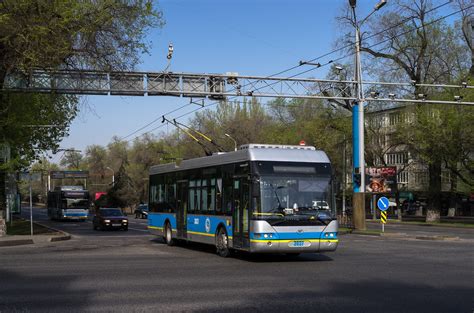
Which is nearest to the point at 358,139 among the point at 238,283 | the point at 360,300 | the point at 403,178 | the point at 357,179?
the point at 357,179

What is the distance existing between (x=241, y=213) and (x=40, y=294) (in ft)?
22.9

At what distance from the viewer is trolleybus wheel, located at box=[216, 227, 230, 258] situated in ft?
57.6

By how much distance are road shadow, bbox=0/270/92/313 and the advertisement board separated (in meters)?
32.9

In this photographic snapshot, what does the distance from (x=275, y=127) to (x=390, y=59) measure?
18.4 meters

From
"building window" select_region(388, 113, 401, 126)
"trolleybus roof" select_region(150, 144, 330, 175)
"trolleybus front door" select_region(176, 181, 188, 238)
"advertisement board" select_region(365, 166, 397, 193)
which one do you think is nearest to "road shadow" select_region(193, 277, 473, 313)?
"trolleybus roof" select_region(150, 144, 330, 175)

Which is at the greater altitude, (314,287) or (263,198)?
(263,198)

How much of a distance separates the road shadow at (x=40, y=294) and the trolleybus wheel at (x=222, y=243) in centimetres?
562

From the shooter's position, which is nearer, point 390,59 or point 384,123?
point 390,59

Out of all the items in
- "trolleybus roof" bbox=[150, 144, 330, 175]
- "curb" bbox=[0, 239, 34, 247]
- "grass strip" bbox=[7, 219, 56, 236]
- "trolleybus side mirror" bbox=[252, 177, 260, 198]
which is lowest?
"grass strip" bbox=[7, 219, 56, 236]

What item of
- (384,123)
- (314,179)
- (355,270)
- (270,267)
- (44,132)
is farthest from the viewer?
(384,123)

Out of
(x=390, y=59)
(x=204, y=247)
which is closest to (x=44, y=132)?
(x=204, y=247)

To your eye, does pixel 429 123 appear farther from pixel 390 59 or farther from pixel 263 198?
pixel 263 198

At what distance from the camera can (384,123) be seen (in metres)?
59.5

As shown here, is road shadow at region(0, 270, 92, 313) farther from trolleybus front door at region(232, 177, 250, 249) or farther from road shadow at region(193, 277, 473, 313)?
trolleybus front door at region(232, 177, 250, 249)
